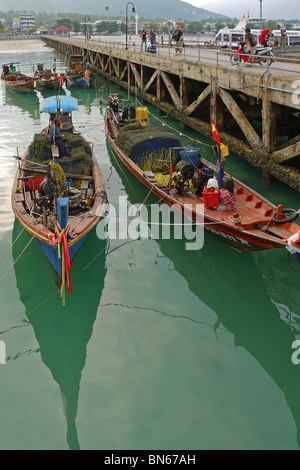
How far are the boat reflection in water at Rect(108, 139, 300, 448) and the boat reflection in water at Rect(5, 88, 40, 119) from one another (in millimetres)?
21359

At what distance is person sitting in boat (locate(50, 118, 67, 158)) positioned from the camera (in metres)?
13.0

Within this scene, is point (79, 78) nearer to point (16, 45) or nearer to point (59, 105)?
point (59, 105)

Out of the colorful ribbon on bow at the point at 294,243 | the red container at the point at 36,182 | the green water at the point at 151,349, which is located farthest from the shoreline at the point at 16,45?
the colorful ribbon on bow at the point at 294,243

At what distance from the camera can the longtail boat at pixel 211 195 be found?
9562mm

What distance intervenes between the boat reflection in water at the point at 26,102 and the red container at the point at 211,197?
2059cm

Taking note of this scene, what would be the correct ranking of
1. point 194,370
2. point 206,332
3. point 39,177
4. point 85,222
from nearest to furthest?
point 194,370
point 206,332
point 85,222
point 39,177

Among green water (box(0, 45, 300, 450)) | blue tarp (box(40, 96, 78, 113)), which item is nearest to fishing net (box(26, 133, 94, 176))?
green water (box(0, 45, 300, 450))

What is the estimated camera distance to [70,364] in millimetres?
7543

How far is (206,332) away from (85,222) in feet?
12.3

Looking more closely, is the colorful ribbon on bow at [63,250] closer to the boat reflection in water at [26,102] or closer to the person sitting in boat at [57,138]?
the person sitting in boat at [57,138]

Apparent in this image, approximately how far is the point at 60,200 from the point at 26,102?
28.4m

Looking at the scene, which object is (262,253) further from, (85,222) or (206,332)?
(85,222)
